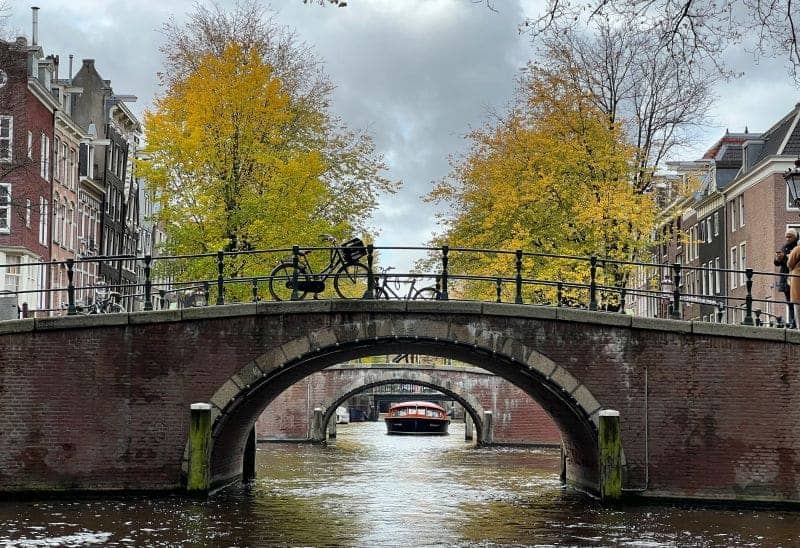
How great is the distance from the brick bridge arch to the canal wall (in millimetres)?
43

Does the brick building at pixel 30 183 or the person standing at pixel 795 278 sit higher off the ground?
the brick building at pixel 30 183

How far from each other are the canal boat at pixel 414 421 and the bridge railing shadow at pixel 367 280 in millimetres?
13298

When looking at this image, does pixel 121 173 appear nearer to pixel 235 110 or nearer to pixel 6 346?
pixel 235 110

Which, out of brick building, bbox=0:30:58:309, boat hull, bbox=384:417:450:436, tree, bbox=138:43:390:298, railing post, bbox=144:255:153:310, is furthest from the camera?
boat hull, bbox=384:417:450:436

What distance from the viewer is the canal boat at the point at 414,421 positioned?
5859 centimetres

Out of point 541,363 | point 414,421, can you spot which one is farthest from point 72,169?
point 541,363

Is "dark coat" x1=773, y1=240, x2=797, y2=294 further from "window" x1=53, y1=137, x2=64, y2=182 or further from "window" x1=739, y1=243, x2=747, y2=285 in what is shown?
"window" x1=739, y1=243, x2=747, y2=285

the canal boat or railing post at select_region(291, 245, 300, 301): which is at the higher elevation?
railing post at select_region(291, 245, 300, 301)

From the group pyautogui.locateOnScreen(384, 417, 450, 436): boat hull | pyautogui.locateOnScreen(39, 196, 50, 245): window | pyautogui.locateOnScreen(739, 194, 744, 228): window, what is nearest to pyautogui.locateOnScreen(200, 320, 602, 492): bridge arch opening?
pyautogui.locateOnScreen(39, 196, 50, 245): window

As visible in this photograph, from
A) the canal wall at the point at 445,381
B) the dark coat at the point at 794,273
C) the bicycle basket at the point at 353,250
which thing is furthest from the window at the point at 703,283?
the bicycle basket at the point at 353,250

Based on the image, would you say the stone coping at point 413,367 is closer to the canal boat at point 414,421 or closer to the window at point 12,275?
the window at point 12,275

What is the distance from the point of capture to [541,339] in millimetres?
20516

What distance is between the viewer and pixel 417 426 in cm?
5875

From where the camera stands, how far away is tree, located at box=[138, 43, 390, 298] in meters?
30.2
